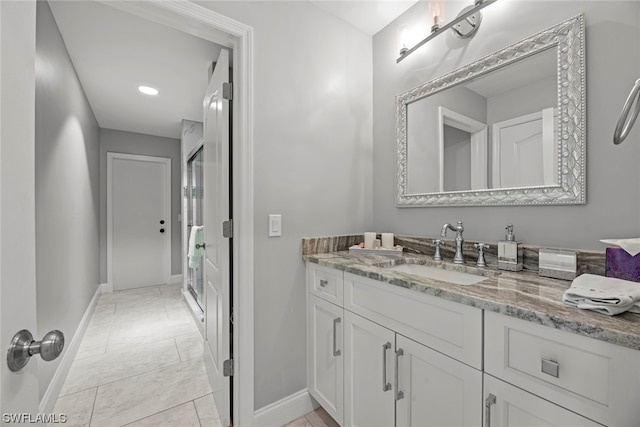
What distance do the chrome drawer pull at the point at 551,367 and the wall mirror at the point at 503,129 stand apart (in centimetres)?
73

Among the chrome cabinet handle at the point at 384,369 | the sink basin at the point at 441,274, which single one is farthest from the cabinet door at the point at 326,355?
the sink basin at the point at 441,274

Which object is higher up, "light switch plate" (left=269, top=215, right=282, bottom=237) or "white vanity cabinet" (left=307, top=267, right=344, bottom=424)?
"light switch plate" (left=269, top=215, right=282, bottom=237)

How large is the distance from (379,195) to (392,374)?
3.76 feet

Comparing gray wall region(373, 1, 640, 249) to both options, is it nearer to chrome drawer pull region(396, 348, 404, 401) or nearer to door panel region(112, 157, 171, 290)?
chrome drawer pull region(396, 348, 404, 401)

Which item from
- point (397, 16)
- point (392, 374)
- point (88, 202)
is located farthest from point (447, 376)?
point (88, 202)

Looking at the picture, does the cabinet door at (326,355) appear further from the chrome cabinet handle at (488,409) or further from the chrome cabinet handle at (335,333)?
the chrome cabinet handle at (488,409)

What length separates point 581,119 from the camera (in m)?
1.08

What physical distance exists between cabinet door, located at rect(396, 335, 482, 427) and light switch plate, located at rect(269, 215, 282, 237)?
0.80m

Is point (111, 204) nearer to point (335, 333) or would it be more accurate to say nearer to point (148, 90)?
point (148, 90)

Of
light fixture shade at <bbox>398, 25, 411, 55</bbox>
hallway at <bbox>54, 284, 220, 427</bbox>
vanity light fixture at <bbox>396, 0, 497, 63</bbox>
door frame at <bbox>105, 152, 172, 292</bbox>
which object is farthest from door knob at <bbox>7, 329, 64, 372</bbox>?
door frame at <bbox>105, 152, 172, 292</bbox>

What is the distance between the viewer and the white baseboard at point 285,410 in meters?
1.47

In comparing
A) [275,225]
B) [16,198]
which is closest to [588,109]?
[275,225]

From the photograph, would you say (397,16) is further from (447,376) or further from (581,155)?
(447,376)

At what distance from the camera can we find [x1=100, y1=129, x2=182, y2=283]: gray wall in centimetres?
394
